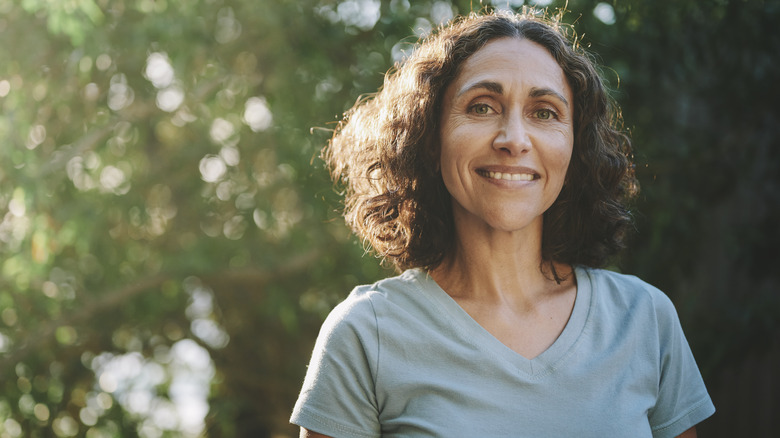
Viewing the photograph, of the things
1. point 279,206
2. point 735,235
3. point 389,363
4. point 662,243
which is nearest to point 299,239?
point 279,206

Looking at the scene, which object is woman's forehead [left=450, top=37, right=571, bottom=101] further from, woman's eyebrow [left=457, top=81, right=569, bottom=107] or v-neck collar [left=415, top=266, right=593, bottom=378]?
v-neck collar [left=415, top=266, right=593, bottom=378]

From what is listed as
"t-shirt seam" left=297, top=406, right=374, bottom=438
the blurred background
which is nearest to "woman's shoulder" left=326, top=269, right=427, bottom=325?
"t-shirt seam" left=297, top=406, right=374, bottom=438

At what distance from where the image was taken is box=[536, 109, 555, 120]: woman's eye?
1519 mm

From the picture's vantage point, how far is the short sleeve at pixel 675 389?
1.54m

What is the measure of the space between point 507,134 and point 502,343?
0.42m

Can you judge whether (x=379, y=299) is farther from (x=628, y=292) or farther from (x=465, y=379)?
(x=628, y=292)

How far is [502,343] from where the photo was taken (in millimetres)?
1474

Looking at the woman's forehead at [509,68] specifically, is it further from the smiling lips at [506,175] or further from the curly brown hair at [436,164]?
the smiling lips at [506,175]

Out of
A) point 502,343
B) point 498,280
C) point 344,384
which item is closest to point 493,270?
point 498,280

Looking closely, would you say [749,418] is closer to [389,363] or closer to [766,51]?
[766,51]

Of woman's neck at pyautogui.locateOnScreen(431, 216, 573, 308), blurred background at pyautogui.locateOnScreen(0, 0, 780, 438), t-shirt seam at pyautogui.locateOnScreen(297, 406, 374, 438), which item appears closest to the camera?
t-shirt seam at pyautogui.locateOnScreen(297, 406, 374, 438)

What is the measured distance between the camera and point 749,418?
13.2ft

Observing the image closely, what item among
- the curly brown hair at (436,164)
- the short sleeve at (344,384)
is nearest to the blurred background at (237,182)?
the curly brown hair at (436,164)

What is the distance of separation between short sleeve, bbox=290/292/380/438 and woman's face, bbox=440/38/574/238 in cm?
35
